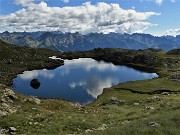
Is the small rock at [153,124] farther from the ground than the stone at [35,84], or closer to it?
farther from the ground

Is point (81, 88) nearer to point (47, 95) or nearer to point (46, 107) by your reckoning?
point (47, 95)

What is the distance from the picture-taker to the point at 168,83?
422 ft

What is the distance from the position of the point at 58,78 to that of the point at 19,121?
14615 cm

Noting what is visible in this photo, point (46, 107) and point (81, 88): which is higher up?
point (46, 107)

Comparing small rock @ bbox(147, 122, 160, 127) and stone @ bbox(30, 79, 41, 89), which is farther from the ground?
small rock @ bbox(147, 122, 160, 127)

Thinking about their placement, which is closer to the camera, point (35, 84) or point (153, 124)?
point (153, 124)

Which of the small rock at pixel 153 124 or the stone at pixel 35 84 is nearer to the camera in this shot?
the small rock at pixel 153 124

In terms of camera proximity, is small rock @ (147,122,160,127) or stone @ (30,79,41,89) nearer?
small rock @ (147,122,160,127)

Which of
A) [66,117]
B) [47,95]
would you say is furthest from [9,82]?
[66,117]

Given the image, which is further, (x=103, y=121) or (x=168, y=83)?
(x=168, y=83)

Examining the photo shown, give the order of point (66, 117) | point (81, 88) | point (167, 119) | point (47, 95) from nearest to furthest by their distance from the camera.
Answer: point (167, 119), point (66, 117), point (47, 95), point (81, 88)

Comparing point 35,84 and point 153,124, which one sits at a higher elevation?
point 153,124

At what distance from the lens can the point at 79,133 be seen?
3388 cm

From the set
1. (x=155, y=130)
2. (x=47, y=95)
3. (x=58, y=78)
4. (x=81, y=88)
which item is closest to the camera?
(x=155, y=130)
